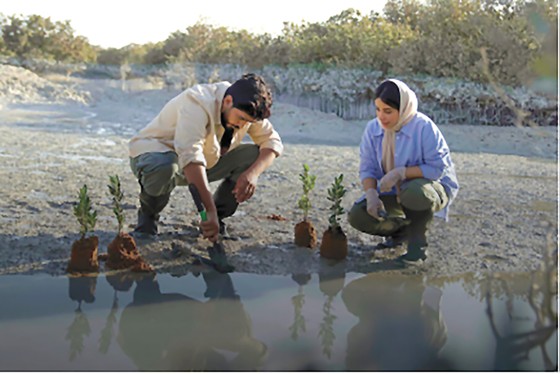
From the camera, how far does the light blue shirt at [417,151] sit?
369 centimetres

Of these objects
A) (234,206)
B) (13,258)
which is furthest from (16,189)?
(234,206)

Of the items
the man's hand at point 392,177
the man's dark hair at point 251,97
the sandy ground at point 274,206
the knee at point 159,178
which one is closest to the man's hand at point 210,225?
the sandy ground at point 274,206

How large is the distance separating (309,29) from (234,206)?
58.3 ft

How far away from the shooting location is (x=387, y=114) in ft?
11.9

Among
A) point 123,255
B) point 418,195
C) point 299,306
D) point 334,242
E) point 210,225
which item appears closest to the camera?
point 299,306

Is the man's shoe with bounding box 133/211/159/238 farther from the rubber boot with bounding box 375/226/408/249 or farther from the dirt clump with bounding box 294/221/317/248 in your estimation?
the rubber boot with bounding box 375/226/408/249

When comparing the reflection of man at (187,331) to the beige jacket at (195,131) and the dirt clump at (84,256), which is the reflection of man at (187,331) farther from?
the beige jacket at (195,131)

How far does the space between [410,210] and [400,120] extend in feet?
1.82

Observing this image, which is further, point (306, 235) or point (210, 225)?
point (306, 235)

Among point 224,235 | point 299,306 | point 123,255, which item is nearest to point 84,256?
point 123,255

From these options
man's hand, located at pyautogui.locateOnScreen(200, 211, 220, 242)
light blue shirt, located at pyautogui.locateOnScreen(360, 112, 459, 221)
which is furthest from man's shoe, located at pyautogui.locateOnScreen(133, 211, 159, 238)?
light blue shirt, located at pyautogui.locateOnScreen(360, 112, 459, 221)

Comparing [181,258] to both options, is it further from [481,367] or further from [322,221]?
[481,367]

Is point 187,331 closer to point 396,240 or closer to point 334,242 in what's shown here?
point 334,242

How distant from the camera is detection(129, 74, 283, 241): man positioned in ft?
11.3
